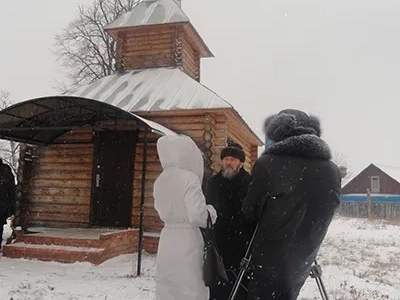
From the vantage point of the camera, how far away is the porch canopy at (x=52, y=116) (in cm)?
754

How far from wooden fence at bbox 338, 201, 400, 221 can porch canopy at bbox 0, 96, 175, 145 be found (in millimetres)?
21030

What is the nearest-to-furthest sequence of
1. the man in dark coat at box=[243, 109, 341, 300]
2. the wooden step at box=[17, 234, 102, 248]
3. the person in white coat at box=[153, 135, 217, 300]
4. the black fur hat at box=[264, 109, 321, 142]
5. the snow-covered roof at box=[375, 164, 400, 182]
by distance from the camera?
the man in dark coat at box=[243, 109, 341, 300]
the black fur hat at box=[264, 109, 321, 142]
the person in white coat at box=[153, 135, 217, 300]
the wooden step at box=[17, 234, 102, 248]
the snow-covered roof at box=[375, 164, 400, 182]

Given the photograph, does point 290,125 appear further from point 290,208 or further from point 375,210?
point 375,210

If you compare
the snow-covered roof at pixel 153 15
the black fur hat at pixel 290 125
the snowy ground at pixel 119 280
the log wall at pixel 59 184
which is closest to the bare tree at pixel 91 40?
the snow-covered roof at pixel 153 15

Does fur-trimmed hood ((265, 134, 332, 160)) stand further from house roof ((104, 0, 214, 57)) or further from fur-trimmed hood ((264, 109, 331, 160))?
house roof ((104, 0, 214, 57))

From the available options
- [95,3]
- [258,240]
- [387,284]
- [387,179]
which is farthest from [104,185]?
[387,179]

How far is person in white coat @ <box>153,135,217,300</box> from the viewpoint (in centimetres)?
301

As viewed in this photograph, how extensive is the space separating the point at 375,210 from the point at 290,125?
25.6m

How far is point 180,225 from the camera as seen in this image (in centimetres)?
311

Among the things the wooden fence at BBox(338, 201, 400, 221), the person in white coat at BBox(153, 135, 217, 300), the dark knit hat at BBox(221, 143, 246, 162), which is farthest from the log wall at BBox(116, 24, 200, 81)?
the wooden fence at BBox(338, 201, 400, 221)

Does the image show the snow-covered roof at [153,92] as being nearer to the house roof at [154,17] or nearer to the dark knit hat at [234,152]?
the house roof at [154,17]

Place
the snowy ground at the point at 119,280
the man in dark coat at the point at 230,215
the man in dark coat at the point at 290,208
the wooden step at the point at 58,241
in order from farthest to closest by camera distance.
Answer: the wooden step at the point at 58,241 → the snowy ground at the point at 119,280 → the man in dark coat at the point at 230,215 → the man in dark coat at the point at 290,208

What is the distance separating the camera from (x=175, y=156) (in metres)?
3.22

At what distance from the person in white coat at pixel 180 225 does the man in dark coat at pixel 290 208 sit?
60 centimetres
